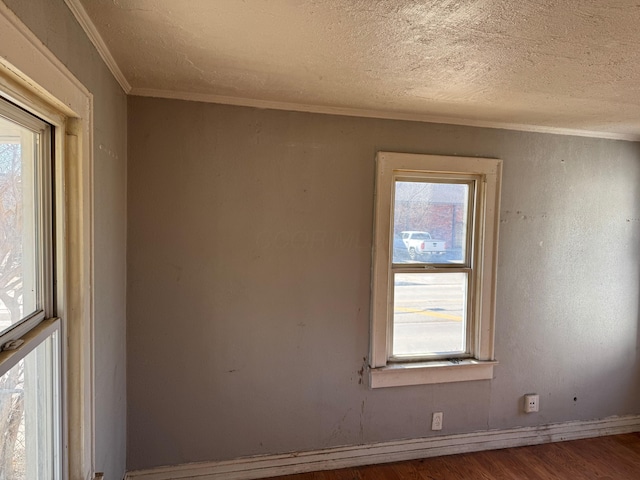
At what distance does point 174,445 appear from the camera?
2.21 metres

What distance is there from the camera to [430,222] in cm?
254

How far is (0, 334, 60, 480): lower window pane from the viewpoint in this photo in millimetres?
989

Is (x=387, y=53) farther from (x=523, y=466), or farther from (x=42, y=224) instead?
(x=523, y=466)

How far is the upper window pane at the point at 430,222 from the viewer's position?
8.16 feet

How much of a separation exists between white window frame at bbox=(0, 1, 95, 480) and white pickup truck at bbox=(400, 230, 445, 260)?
180cm

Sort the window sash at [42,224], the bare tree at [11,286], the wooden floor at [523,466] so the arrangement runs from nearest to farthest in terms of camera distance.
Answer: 1. the bare tree at [11,286]
2. the window sash at [42,224]
3. the wooden floor at [523,466]

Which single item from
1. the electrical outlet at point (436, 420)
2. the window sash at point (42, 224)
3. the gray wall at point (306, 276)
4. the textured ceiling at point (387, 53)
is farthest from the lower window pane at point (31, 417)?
the electrical outlet at point (436, 420)

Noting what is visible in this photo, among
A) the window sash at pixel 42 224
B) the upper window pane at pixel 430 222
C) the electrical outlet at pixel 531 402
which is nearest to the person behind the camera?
the window sash at pixel 42 224

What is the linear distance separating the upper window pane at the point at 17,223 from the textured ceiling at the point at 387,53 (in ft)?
1.68

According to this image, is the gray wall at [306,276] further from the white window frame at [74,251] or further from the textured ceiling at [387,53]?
the white window frame at [74,251]

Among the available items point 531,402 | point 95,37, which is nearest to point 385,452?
point 531,402

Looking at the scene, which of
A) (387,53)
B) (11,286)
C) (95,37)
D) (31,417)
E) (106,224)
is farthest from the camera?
(106,224)

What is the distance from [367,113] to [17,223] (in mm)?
1858

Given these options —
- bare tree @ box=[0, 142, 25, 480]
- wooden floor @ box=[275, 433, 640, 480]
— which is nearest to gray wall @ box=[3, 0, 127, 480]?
bare tree @ box=[0, 142, 25, 480]
